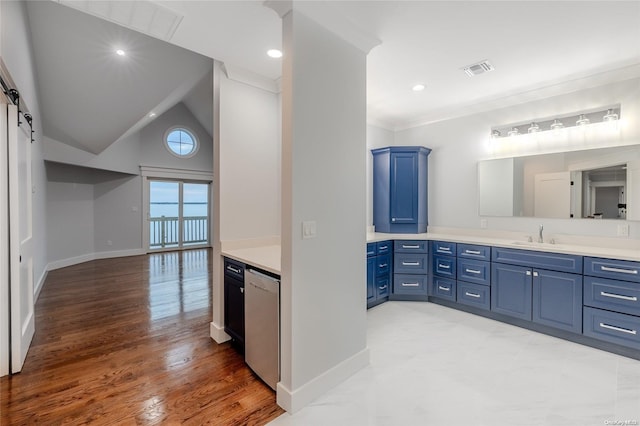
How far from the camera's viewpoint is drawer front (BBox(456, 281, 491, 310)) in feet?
11.0

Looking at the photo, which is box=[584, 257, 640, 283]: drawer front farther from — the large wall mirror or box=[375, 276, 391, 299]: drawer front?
box=[375, 276, 391, 299]: drawer front

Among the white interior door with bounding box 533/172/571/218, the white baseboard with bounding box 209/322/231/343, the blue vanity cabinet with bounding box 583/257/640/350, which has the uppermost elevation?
the white interior door with bounding box 533/172/571/218

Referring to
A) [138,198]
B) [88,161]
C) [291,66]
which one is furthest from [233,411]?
[138,198]

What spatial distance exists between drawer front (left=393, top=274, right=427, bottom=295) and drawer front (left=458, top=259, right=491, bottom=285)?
0.49 m

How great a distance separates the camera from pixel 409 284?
394cm

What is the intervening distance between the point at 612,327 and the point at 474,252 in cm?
127

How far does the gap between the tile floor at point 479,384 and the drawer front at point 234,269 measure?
3.66 feet

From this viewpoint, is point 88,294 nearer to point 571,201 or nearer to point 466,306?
point 466,306

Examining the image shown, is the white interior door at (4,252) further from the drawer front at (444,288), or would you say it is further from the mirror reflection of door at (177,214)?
the mirror reflection of door at (177,214)

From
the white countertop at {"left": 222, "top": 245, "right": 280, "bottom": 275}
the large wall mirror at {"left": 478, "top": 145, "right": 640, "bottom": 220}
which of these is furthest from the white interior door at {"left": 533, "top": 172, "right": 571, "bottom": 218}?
the white countertop at {"left": 222, "top": 245, "right": 280, "bottom": 275}

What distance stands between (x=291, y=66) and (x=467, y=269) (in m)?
3.03

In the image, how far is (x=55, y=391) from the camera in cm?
206

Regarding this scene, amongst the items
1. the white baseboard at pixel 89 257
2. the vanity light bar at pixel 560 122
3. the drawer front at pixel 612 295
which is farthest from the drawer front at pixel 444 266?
the white baseboard at pixel 89 257

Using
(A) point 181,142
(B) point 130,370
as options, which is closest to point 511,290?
(B) point 130,370
